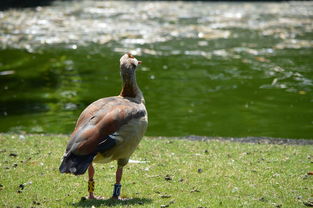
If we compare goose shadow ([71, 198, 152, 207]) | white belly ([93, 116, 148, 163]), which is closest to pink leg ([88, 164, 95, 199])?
goose shadow ([71, 198, 152, 207])

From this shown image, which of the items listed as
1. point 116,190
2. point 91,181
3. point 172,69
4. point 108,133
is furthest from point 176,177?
point 172,69

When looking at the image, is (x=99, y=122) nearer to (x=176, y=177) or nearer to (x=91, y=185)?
(x=91, y=185)

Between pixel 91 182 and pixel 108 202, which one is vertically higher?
pixel 91 182

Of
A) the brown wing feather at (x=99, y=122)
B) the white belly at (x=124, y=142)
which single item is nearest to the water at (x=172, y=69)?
the brown wing feather at (x=99, y=122)

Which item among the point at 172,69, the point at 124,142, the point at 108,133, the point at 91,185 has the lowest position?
the point at 172,69

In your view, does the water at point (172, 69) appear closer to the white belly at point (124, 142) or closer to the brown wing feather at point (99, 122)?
the brown wing feather at point (99, 122)

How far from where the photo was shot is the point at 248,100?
23.8 meters

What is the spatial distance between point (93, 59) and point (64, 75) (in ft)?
14.3

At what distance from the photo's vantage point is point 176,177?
1174cm

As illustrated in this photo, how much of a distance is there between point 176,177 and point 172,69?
18.6 m

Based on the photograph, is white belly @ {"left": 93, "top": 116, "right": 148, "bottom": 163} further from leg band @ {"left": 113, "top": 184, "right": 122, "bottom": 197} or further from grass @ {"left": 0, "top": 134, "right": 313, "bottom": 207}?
grass @ {"left": 0, "top": 134, "right": 313, "bottom": 207}

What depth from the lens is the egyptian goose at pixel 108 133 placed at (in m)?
8.94

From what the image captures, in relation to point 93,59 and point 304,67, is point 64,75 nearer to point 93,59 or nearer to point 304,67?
point 93,59

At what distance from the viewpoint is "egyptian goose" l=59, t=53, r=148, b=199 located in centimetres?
894
